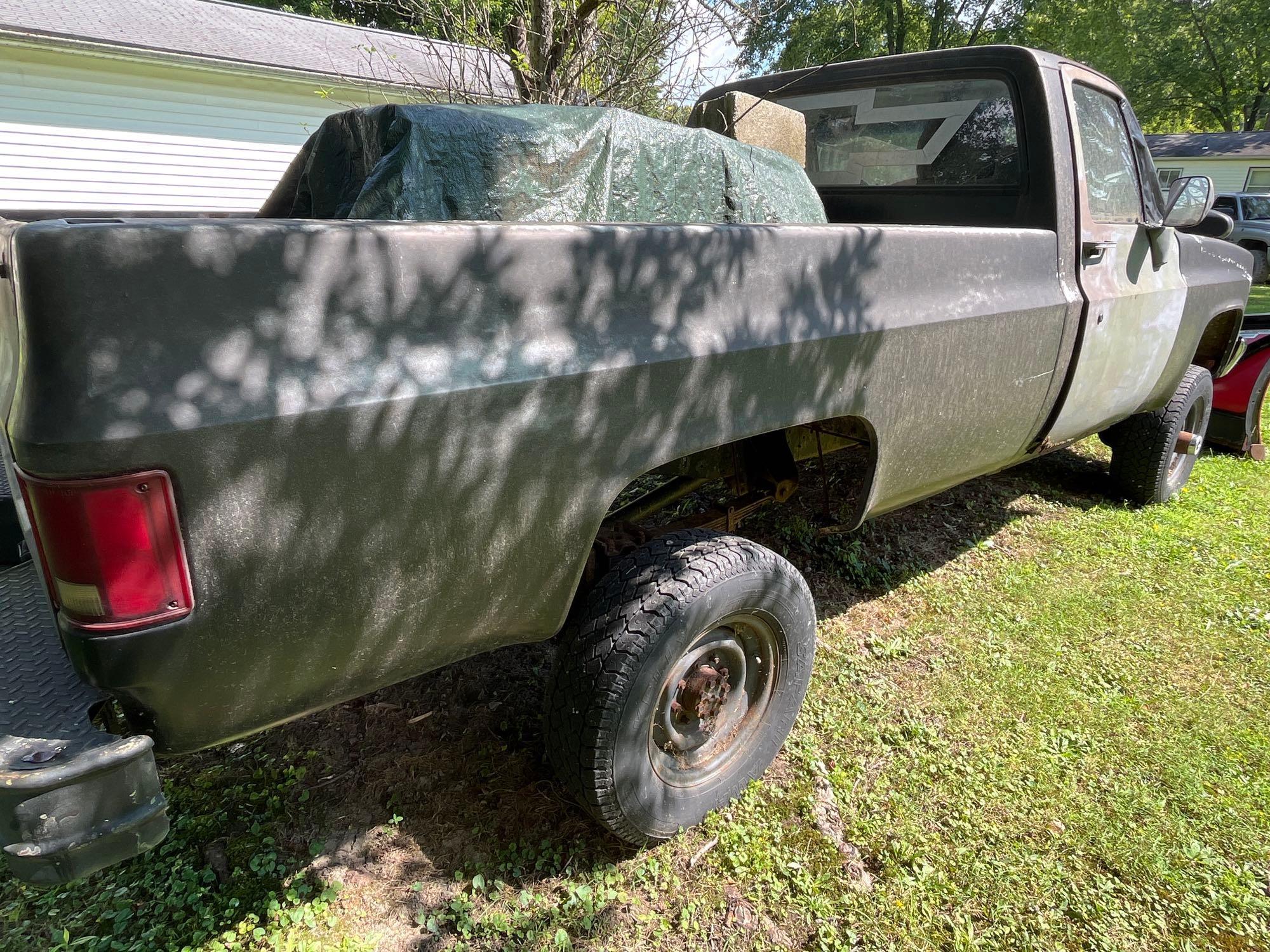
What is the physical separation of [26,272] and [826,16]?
27.5m

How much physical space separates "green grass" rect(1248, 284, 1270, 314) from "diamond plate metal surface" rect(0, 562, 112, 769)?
13.8 meters

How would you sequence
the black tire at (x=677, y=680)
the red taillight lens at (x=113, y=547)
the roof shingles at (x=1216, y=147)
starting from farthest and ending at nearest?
the roof shingles at (x=1216, y=147) < the black tire at (x=677, y=680) < the red taillight lens at (x=113, y=547)

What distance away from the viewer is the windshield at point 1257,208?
1795 cm

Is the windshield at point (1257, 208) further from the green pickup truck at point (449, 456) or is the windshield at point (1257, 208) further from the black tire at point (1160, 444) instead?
the green pickup truck at point (449, 456)

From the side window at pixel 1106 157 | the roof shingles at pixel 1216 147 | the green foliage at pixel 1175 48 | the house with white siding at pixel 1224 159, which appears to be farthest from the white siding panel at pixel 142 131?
the roof shingles at pixel 1216 147

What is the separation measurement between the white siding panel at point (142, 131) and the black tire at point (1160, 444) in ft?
29.5

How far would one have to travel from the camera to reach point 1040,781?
8.54ft

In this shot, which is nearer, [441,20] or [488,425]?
[488,425]

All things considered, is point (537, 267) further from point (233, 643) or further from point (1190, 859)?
point (1190, 859)

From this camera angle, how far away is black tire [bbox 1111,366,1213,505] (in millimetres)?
4492

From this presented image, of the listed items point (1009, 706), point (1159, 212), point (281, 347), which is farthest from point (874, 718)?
point (1159, 212)

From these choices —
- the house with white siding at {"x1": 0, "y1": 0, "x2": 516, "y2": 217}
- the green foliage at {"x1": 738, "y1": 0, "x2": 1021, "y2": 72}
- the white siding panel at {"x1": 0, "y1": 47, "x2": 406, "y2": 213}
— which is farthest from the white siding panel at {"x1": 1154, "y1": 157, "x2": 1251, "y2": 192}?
the white siding panel at {"x1": 0, "y1": 47, "x2": 406, "y2": 213}

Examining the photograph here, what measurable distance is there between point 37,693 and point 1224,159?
3536 cm

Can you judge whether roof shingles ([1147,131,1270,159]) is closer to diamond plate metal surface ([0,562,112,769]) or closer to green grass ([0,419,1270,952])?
green grass ([0,419,1270,952])
